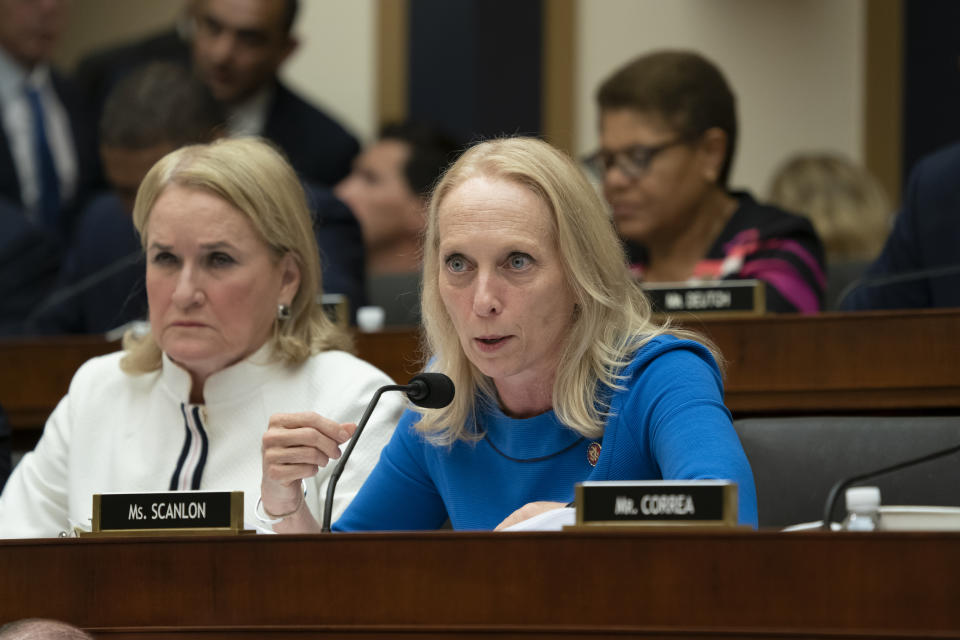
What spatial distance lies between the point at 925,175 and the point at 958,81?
2.30m

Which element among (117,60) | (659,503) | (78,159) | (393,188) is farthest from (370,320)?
(117,60)

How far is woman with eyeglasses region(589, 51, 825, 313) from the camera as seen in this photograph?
354 cm

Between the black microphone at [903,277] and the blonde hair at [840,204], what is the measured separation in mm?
1259

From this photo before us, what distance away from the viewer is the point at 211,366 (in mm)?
2635

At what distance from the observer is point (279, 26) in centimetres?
466

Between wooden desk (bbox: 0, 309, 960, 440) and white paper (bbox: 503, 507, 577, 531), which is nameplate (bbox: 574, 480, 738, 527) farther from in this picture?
wooden desk (bbox: 0, 309, 960, 440)

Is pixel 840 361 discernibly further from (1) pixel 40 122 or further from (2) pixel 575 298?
(1) pixel 40 122

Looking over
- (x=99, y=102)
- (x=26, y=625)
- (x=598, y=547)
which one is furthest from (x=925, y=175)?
(x=99, y=102)

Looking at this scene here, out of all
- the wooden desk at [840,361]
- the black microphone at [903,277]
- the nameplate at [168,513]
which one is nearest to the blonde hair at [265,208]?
the wooden desk at [840,361]

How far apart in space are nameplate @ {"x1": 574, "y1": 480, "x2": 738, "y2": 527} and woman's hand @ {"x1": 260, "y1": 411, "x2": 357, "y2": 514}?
20.4 inches

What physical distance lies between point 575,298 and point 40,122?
3.42 m

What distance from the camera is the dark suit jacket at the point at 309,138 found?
4.70 meters

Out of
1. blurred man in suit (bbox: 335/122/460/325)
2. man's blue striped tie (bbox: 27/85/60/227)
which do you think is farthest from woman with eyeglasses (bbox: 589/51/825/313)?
man's blue striped tie (bbox: 27/85/60/227)

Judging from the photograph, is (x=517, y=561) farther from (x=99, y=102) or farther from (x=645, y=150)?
(x=99, y=102)
